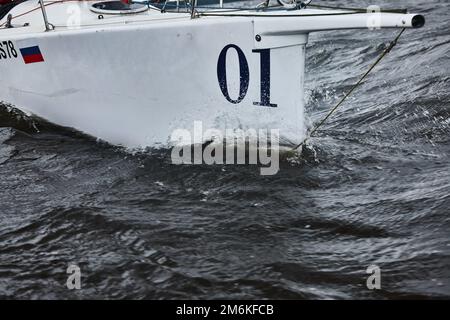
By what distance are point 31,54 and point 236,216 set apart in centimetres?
262

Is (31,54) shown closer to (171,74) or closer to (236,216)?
(171,74)

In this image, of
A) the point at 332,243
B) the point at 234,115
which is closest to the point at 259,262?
the point at 332,243

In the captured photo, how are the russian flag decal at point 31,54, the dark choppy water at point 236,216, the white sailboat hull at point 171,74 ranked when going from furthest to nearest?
the russian flag decal at point 31,54 < the white sailboat hull at point 171,74 < the dark choppy water at point 236,216

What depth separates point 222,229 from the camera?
4.06 metres

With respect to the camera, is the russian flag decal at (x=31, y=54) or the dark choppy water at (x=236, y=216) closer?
the dark choppy water at (x=236, y=216)

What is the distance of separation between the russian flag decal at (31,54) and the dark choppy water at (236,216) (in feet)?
2.17

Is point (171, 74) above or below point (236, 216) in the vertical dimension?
above

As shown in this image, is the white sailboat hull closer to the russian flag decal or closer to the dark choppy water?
the russian flag decal

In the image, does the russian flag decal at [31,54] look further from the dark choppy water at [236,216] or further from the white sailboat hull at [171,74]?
the dark choppy water at [236,216]

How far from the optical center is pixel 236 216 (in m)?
4.22

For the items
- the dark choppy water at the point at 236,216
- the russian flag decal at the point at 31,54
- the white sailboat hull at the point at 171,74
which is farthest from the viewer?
the russian flag decal at the point at 31,54

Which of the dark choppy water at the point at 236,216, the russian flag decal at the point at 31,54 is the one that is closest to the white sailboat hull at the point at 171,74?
the russian flag decal at the point at 31,54

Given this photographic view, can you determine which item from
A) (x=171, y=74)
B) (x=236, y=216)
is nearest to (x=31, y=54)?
(x=171, y=74)

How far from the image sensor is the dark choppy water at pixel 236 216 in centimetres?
350
